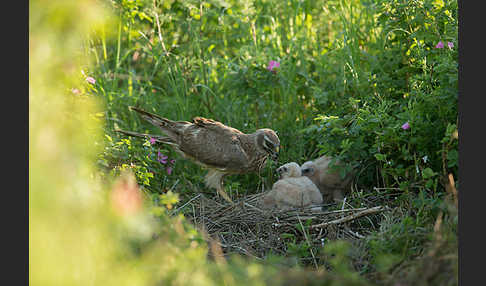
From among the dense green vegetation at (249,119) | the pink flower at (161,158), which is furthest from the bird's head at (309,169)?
the pink flower at (161,158)

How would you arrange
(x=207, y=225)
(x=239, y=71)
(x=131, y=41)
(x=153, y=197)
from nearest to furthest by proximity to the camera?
(x=153, y=197)
(x=207, y=225)
(x=239, y=71)
(x=131, y=41)

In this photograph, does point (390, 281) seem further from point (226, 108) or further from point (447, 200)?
point (226, 108)

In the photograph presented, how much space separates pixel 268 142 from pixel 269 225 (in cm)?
108

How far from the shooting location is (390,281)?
2.73 m

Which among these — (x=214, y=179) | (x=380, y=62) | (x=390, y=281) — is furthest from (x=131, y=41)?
(x=390, y=281)

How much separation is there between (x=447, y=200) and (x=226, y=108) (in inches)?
129

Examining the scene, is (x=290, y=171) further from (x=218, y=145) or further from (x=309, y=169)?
(x=218, y=145)

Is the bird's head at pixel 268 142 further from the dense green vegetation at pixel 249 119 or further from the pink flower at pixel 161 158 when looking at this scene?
the pink flower at pixel 161 158

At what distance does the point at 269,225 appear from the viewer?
4.39 m

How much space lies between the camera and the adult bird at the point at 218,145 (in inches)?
207

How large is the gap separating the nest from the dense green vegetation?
206mm

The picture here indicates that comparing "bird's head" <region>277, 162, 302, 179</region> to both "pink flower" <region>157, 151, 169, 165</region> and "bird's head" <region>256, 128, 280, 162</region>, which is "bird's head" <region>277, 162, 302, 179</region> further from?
"pink flower" <region>157, 151, 169, 165</region>

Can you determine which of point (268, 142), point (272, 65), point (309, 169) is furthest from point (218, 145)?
point (272, 65)

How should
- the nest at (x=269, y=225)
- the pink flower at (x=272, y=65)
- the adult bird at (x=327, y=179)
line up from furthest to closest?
the pink flower at (x=272, y=65) < the adult bird at (x=327, y=179) < the nest at (x=269, y=225)
